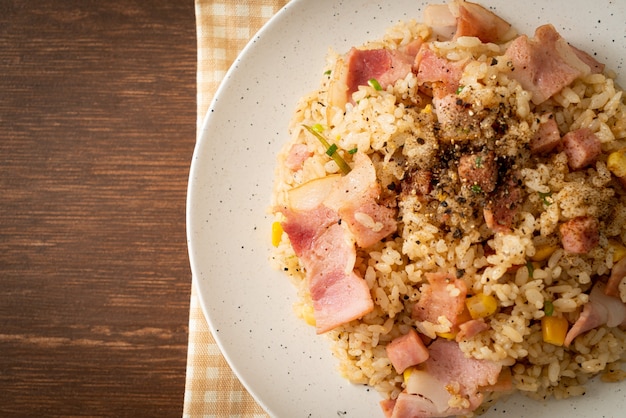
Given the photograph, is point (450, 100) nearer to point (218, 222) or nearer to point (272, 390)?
point (218, 222)

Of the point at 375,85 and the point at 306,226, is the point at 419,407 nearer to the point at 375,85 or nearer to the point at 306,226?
the point at 306,226

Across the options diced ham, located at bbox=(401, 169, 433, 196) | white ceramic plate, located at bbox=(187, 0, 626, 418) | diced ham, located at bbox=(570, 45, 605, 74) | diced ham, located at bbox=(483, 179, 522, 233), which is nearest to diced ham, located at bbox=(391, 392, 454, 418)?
white ceramic plate, located at bbox=(187, 0, 626, 418)

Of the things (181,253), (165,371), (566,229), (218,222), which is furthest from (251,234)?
(566,229)

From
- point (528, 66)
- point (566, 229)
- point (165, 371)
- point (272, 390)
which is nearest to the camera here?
point (566, 229)

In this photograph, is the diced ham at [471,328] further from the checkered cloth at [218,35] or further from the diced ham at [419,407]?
the checkered cloth at [218,35]

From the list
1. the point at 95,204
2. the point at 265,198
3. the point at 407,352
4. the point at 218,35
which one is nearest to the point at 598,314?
the point at 407,352
